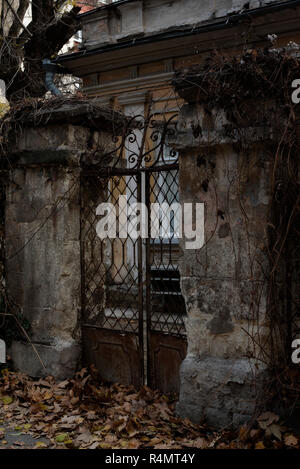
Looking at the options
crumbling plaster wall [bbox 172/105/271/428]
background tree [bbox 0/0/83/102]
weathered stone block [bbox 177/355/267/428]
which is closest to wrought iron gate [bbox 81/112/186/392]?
crumbling plaster wall [bbox 172/105/271/428]

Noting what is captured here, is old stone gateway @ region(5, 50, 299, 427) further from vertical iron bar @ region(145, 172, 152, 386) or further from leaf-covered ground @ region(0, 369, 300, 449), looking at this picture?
leaf-covered ground @ region(0, 369, 300, 449)

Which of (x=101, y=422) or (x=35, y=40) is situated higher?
(x=35, y=40)

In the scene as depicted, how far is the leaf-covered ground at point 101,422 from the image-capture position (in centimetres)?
386

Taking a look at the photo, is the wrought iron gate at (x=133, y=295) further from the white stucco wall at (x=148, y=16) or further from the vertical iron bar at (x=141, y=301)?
the white stucco wall at (x=148, y=16)

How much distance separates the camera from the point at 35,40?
11.1m

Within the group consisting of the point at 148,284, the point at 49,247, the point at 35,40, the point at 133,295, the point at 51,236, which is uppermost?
the point at 35,40

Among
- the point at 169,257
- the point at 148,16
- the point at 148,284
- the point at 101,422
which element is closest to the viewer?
the point at 101,422

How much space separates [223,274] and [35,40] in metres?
8.63

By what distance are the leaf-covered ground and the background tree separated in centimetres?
722

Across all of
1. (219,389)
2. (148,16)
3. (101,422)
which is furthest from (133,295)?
(148,16)

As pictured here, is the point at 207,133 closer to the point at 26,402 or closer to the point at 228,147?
the point at 228,147

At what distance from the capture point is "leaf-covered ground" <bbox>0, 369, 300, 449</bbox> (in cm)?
386

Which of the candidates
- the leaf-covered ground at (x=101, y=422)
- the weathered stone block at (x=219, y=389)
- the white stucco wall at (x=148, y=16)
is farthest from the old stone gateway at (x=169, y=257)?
the white stucco wall at (x=148, y=16)

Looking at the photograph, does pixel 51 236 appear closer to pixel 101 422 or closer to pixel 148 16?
pixel 101 422
